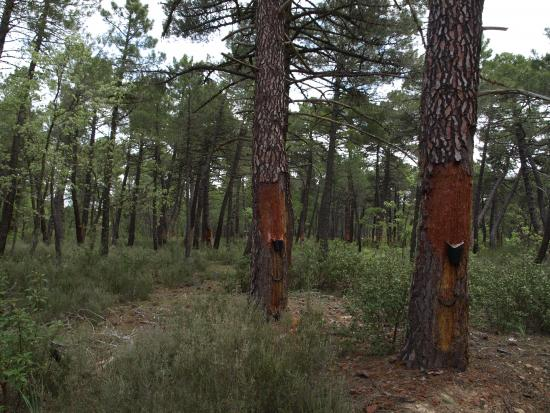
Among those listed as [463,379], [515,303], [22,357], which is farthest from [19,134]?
[515,303]

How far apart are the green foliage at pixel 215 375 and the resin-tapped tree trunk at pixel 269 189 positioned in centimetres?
145

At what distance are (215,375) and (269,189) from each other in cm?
296

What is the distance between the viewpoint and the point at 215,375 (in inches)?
115

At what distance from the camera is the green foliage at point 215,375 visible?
2.71m

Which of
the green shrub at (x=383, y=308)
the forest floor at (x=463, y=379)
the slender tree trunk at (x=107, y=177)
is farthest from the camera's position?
the slender tree trunk at (x=107, y=177)

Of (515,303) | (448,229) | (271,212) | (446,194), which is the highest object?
(446,194)

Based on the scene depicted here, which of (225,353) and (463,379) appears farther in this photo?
(463,379)

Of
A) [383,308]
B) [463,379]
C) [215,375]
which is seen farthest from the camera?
[383,308]

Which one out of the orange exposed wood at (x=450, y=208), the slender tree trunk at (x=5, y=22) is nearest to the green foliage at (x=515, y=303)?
the orange exposed wood at (x=450, y=208)

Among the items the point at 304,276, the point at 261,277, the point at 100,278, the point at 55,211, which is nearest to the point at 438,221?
the point at 261,277

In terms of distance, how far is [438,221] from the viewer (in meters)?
3.54

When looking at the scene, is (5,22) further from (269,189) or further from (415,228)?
(415,228)

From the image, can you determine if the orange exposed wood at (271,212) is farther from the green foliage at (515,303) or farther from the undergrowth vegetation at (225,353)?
the green foliage at (515,303)

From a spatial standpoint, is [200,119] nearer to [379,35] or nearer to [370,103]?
[370,103]
